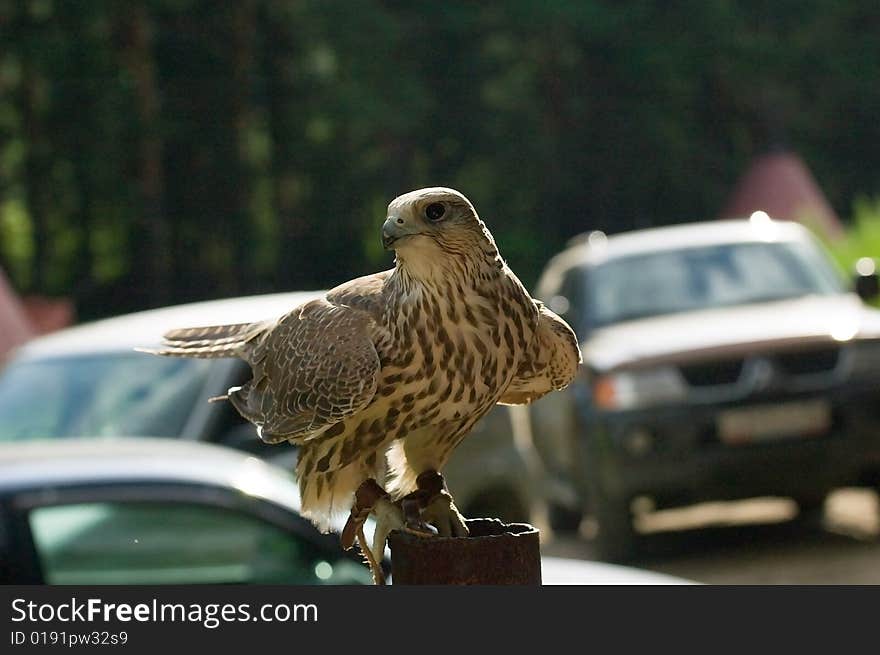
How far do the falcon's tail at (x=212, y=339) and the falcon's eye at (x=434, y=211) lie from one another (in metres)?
0.60

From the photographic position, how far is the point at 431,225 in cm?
248

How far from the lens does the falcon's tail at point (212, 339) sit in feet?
9.64

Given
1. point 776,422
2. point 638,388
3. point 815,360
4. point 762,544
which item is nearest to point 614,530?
point 638,388

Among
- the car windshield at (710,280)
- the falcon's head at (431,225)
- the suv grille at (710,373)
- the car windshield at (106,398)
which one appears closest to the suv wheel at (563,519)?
the car windshield at (710,280)

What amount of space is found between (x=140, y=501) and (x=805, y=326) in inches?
209

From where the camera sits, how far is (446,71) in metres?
45.2

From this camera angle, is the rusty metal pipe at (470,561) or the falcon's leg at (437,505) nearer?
the rusty metal pipe at (470,561)

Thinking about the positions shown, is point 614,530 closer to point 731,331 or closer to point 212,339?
point 731,331

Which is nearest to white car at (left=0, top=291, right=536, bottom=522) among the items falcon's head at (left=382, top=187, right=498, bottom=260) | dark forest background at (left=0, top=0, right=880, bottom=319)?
falcon's head at (left=382, top=187, right=498, bottom=260)

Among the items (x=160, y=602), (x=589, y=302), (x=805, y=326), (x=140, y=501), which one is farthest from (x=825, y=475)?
(x=160, y=602)

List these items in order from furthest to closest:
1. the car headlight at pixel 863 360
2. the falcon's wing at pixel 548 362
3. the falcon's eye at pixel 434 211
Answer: the car headlight at pixel 863 360 → the falcon's wing at pixel 548 362 → the falcon's eye at pixel 434 211

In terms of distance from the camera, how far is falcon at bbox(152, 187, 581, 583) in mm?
2520

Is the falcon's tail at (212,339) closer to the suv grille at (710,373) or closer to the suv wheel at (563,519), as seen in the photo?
the suv grille at (710,373)

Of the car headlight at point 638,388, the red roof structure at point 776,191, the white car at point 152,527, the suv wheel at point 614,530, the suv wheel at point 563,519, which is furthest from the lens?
the red roof structure at point 776,191
